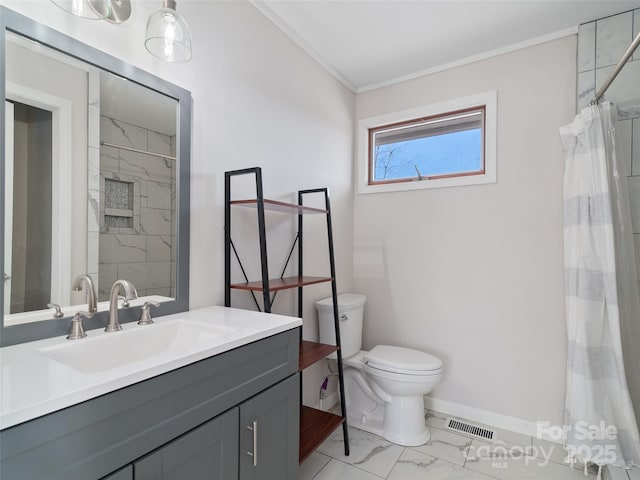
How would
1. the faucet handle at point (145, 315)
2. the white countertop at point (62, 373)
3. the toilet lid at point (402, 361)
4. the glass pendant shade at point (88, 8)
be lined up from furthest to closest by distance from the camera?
the toilet lid at point (402, 361)
the faucet handle at point (145, 315)
the glass pendant shade at point (88, 8)
the white countertop at point (62, 373)

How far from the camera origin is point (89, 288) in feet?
3.45

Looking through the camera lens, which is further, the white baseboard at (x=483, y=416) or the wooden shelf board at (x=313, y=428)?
the white baseboard at (x=483, y=416)

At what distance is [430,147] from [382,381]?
5.71 feet

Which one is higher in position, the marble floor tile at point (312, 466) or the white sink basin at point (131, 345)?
the white sink basin at point (131, 345)

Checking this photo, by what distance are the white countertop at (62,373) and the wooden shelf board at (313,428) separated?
76 cm

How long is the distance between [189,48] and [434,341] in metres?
2.29

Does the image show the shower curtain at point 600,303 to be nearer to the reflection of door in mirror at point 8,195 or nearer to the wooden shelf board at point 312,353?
the wooden shelf board at point 312,353

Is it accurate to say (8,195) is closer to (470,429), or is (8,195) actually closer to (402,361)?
(402,361)

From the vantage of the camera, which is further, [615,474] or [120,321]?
[615,474]

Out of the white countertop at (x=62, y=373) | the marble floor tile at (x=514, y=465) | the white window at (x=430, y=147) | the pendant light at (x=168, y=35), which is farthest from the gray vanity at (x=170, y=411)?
the white window at (x=430, y=147)

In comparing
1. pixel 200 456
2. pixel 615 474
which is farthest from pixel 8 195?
pixel 615 474

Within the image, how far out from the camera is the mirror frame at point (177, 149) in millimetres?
907

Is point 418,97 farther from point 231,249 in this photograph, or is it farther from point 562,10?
point 231,249

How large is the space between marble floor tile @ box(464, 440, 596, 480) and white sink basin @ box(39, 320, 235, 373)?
1.63 m
